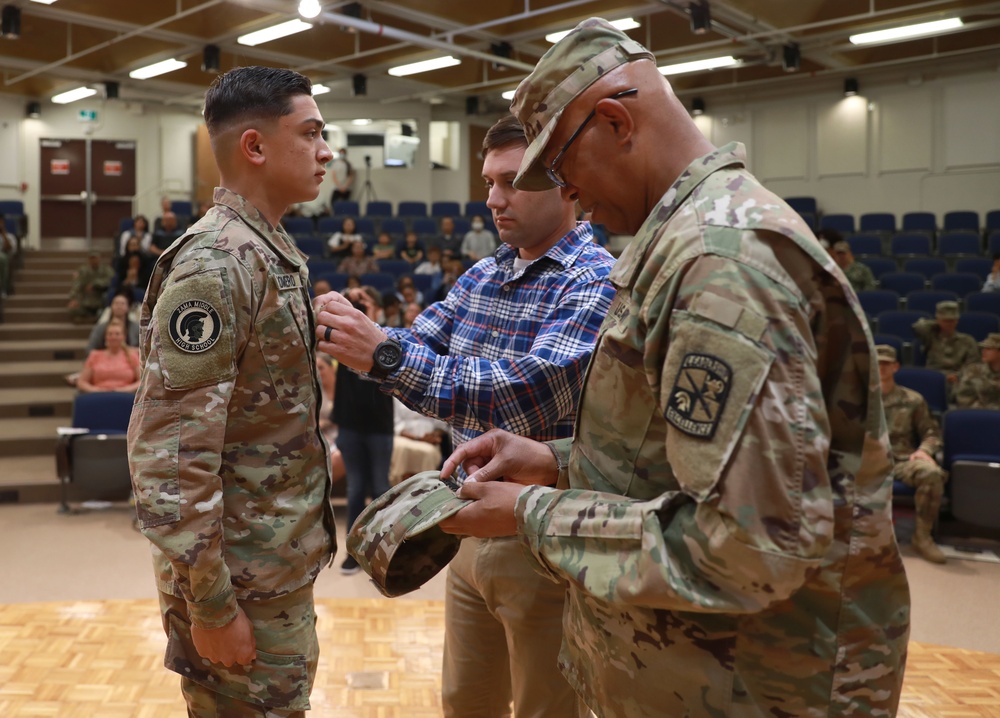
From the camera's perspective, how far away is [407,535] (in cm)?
125

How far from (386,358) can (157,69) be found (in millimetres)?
12809

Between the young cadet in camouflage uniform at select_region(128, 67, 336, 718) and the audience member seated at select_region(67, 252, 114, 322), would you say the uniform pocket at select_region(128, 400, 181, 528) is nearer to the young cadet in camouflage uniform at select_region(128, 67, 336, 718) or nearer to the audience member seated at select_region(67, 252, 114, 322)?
the young cadet in camouflage uniform at select_region(128, 67, 336, 718)

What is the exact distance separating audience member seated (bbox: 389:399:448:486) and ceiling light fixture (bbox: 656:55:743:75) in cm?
792

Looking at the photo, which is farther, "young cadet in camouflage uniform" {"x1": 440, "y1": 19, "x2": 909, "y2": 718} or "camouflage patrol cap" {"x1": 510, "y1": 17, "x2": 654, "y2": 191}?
"camouflage patrol cap" {"x1": 510, "y1": 17, "x2": 654, "y2": 191}

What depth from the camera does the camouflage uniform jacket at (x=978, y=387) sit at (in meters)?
6.12

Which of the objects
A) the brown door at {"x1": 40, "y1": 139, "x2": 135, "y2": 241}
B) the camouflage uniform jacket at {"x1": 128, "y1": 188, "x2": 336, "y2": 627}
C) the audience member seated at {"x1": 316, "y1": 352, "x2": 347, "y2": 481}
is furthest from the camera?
the brown door at {"x1": 40, "y1": 139, "x2": 135, "y2": 241}

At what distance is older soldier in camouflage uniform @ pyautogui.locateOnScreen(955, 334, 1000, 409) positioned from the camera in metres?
6.12

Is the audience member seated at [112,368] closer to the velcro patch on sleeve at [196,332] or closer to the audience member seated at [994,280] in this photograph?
the velcro patch on sleeve at [196,332]

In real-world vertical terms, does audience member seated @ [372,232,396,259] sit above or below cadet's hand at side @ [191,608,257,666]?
above

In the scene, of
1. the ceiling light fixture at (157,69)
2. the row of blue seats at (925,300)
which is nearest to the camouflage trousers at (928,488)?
the row of blue seats at (925,300)

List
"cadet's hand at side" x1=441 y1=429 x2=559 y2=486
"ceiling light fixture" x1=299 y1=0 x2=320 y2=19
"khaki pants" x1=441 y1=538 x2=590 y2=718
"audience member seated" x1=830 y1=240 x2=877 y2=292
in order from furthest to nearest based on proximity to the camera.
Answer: "audience member seated" x1=830 y1=240 x2=877 y2=292 < "ceiling light fixture" x1=299 y1=0 x2=320 y2=19 < "khaki pants" x1=441 y1=538 x2=590 y2=718 < "cadet's hand at side" x1=441 y1=429 x2=559 y2=486

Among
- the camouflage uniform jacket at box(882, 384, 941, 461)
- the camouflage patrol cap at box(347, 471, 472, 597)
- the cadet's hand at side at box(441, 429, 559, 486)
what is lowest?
the camouflage uniform jacket at box(882, 384, 941, 461)

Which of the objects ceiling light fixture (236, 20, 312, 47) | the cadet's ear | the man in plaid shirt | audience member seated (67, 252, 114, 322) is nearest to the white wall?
ceiling light fixture (236, 20, 312, 47)

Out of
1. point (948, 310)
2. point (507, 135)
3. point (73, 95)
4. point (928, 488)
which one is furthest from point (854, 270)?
point (73, 95)
